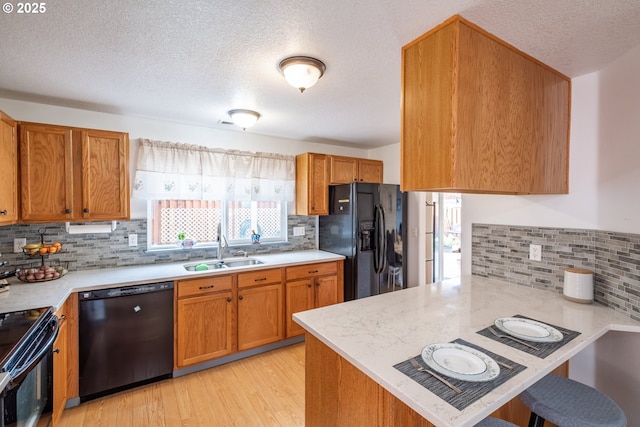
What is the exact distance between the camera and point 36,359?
52.2 inches

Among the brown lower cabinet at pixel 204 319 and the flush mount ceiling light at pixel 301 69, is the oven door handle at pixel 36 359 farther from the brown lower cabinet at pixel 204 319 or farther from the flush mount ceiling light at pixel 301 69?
the flush mount ceiling light at pixel 301 69

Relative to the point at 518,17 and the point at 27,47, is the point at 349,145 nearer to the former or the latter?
the point at 518,17

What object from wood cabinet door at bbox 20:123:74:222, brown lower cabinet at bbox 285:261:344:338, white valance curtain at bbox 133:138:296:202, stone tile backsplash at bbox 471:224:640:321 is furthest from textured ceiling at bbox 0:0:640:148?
brown lower cabinet at bbox 285:261:344:338

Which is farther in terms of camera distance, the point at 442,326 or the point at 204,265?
the point at 204,265

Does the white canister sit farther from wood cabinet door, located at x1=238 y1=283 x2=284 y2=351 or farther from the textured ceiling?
wood cabinet door, located at x1=238 y1=283 x2=284 y2=351

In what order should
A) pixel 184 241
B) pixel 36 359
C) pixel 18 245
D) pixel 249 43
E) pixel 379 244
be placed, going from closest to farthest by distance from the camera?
pixel 36 359
pixel 249 43
pixel 18 245
pixel 184 241
pixel 379 244

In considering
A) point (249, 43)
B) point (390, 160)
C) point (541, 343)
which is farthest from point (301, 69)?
point (390, 160)

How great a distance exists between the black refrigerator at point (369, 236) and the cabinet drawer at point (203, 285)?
1.38 metres

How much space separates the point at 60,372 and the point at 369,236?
2.84 metres

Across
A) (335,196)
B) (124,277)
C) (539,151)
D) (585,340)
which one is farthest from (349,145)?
(585,340)

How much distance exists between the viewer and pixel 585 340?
1.23m

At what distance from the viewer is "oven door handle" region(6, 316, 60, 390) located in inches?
44.9

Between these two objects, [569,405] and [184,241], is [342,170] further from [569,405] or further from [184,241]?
[569,405]

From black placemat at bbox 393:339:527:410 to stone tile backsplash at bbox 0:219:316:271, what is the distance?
2672 millimetres
